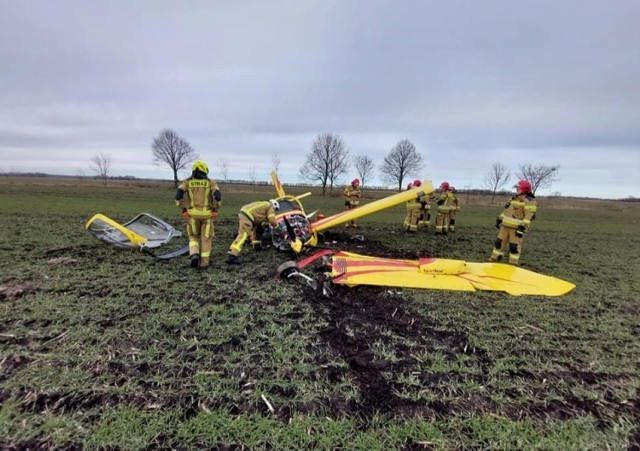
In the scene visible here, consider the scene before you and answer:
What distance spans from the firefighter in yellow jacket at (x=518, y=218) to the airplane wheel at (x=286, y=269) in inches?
205

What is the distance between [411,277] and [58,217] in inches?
573

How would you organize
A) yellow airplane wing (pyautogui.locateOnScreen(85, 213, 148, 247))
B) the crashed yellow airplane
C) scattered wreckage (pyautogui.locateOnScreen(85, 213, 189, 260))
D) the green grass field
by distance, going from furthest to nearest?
1. the crashed yellow airplane
2. yellow airplane wing (pyautogui.locateOnScreen(85, 213, 148, 247))
3. scattered wreckage (pyautogui.locateOnScreen(85, 213, 189, 260))
4. the green grass field

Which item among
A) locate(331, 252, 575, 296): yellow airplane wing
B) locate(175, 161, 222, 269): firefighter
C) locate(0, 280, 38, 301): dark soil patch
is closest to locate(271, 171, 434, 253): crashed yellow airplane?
locate(175, 161, 222, 269): firefighter

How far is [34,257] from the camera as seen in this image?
6895 mm

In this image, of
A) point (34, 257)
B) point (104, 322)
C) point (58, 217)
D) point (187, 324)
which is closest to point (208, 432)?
point (187, 324)

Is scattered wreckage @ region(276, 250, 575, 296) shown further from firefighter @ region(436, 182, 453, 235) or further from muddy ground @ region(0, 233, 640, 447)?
firefighter @ region(436, 182, 453, 235)

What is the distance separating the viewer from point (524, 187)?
7734 mm

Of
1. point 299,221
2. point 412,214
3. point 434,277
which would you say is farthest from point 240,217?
point 412,214

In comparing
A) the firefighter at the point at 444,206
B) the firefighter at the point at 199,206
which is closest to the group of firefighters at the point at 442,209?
the firefighter at the point at 444,206

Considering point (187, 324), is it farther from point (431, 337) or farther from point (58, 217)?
point (58, 217)

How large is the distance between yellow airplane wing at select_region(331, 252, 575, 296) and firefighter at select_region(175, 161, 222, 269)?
277 cm

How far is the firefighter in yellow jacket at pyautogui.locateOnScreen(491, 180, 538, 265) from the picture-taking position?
750 cm

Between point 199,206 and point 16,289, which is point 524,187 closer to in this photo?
point 199,206

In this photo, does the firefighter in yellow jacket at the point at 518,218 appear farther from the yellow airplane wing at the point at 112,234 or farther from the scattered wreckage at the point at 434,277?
the yellow airplane wing at the point at 112,234
